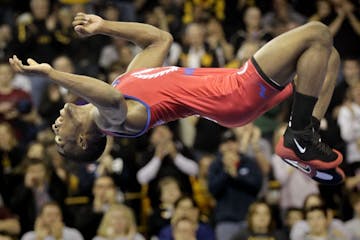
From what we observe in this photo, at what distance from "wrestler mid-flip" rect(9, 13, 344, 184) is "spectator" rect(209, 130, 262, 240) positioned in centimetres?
326

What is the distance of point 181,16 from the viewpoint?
1431 cm

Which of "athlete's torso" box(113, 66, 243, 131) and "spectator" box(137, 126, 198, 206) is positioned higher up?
"athlete's torso" box(113, 66, 243, 131)

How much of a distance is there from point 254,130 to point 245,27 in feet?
9.84

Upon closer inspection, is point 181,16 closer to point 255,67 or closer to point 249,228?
point 249,228

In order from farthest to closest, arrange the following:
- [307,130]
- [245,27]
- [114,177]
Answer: [245,27] < [114,177] < [307,130]

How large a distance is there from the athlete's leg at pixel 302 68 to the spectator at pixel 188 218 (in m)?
3.30

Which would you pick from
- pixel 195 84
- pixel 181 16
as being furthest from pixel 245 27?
pixel 195 84

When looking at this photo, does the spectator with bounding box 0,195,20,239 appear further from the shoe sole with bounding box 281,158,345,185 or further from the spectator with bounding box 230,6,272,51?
the spectator with bounding box 230,6,272,51

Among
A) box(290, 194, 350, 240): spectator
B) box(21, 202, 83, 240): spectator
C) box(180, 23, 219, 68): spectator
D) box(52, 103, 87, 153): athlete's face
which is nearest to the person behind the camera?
Answer: box(52, 103, 87, 153): athlete's face

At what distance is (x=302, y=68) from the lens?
714 cm

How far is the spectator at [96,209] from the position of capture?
10898 millimetres

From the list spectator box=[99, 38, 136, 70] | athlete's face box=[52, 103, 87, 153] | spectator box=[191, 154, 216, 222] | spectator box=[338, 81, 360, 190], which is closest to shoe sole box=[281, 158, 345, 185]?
athlete's face box=[52, 103, 87, 153]

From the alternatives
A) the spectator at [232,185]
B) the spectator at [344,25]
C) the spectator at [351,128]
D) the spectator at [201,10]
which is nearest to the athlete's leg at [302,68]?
the spectator at [232,185]

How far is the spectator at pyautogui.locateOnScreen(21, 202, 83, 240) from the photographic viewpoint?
10.4 m
